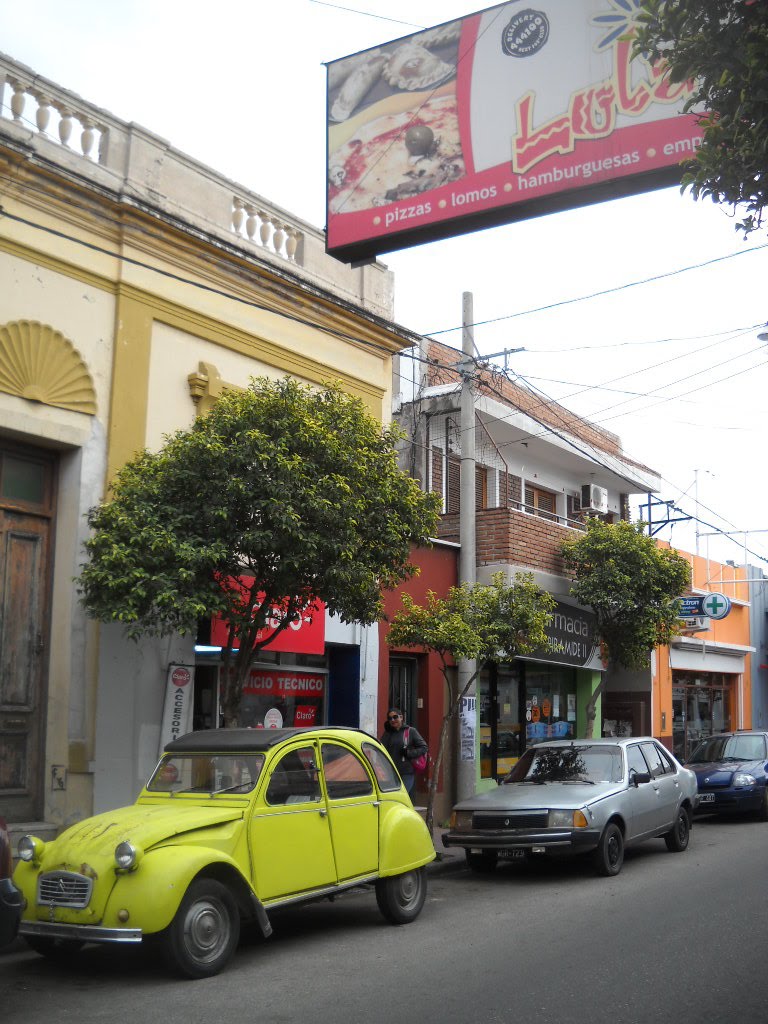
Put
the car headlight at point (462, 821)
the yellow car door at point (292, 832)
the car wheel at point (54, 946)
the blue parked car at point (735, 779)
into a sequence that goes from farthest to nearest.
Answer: the blue parked car at point (735, 779) < the car headlight at point (462, 821) < the yellow car door at point (292, 832) < the car wheel at point (54, 946)

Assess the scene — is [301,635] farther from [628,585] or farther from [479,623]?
[628,585]

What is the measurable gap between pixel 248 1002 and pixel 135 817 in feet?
5.74

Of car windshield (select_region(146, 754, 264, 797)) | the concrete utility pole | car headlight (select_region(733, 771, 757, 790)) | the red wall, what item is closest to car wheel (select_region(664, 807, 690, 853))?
the concrete utility pole

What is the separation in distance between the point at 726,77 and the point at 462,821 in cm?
834

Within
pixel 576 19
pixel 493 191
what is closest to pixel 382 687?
pixel 493 191

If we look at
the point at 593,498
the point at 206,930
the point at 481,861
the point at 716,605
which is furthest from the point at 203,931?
the point at 716,605

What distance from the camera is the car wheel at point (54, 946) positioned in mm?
7652

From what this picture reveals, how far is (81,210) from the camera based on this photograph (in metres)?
12.5

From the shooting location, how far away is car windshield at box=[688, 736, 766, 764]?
19.0 metres

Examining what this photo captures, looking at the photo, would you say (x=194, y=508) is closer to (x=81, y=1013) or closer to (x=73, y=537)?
(x=73, y=537)

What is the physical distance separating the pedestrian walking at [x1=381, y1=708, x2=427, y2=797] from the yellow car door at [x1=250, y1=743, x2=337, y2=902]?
212 inches

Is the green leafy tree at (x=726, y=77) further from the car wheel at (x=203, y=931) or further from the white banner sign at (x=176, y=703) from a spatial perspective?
the white banner sign at (x=176, y=703)

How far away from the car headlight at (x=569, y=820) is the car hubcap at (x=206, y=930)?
4.91 metres

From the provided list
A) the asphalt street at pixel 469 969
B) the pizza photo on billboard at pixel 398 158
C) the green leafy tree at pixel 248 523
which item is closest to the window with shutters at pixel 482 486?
the pizza photo on billboard at pixel 398 158
